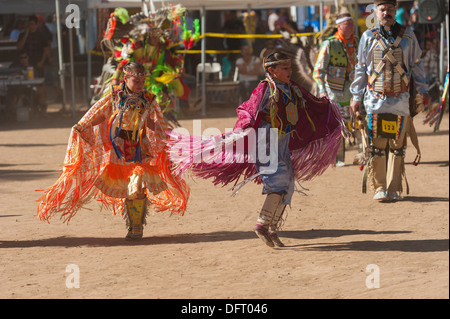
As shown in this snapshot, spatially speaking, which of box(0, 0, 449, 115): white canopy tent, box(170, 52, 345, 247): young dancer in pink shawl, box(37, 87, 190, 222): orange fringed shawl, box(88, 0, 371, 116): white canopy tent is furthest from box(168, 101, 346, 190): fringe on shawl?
box(0, 0, 449, 115): white canopy tent

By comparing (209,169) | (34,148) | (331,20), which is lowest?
(34,148)

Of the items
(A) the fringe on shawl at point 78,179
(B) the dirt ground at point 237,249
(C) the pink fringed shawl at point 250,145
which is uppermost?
(C) the pink fringed shawl at point 250,145

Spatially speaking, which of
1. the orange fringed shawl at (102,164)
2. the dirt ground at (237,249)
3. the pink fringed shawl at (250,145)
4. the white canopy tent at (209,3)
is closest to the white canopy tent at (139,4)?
the white canopy tent at (209,3)

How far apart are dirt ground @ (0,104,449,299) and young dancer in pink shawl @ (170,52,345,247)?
0.35 meters

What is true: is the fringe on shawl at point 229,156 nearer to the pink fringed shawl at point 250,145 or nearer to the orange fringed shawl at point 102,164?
the pink fringed shawl at point 250,145

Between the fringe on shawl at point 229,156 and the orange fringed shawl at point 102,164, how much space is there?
0.22m

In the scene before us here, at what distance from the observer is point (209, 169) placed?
601 cm

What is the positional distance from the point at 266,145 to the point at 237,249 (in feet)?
2.45

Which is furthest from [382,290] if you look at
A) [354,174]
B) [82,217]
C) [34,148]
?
[34,148]

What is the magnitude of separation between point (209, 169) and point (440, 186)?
3262 mm

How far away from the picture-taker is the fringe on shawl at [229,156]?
5906 millimetres

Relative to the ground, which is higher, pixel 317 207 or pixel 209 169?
pixel 209 169

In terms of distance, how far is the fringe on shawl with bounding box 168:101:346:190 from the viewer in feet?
19.4
